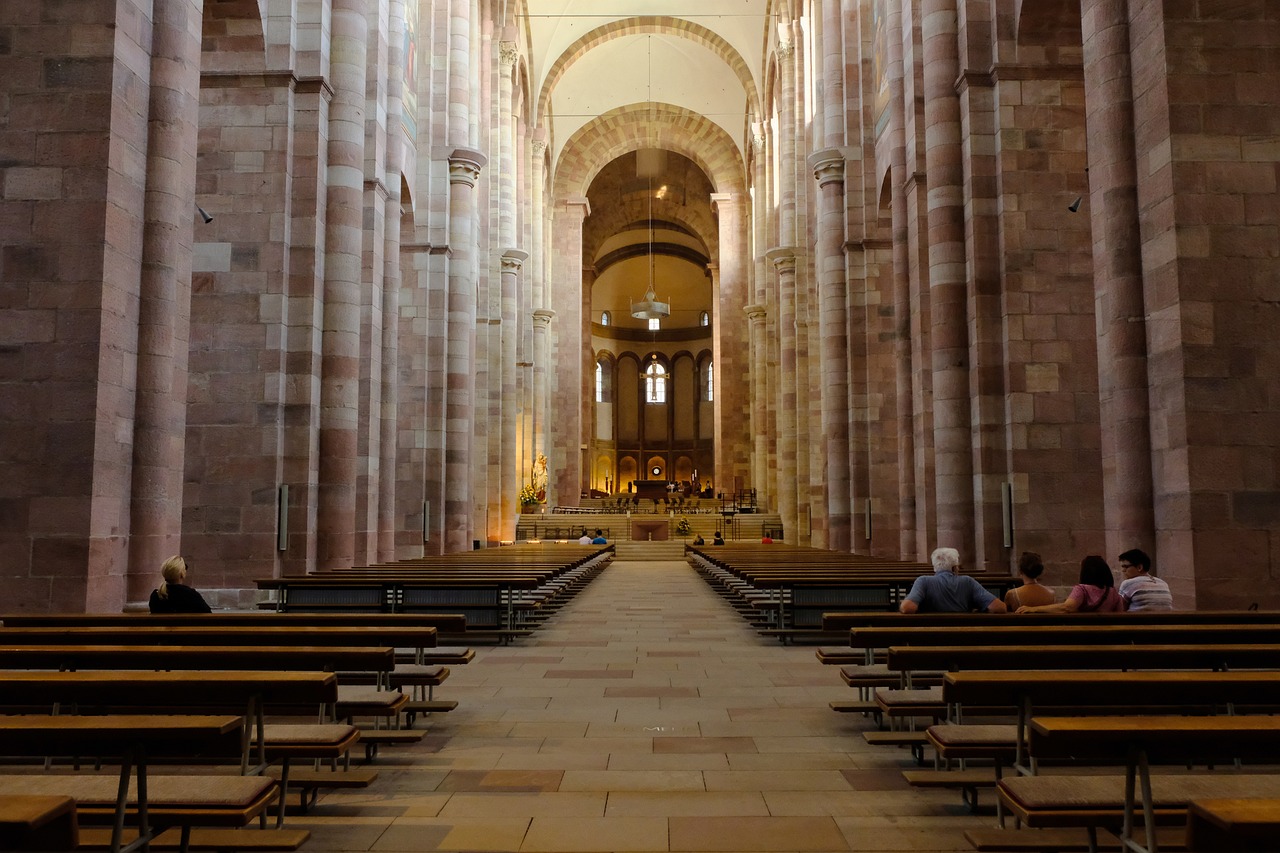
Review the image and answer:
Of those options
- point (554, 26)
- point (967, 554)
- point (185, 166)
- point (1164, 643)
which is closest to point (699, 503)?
point (554, 26)

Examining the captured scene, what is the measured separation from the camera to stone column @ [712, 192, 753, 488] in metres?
46.1

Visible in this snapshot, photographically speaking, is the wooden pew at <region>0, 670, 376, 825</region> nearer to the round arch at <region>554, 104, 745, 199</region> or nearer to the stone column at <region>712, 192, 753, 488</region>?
the stone column at <region>712, 192, 753, 488</region>

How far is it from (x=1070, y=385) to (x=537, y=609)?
297 inches

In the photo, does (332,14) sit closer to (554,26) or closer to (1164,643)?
(1164,643)

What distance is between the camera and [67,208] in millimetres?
9062

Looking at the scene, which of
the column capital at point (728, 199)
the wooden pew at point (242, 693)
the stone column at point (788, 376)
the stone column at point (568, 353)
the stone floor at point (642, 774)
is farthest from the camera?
the stone column at point (568, 353)

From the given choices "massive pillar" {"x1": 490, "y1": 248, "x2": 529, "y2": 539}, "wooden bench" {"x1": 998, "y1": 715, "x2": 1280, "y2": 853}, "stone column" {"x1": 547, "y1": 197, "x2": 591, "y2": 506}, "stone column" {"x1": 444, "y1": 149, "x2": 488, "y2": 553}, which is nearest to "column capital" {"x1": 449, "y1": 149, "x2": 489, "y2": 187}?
"stone column" {"x1": 444, "y1": 149, "x2": 488, "y2": 553}

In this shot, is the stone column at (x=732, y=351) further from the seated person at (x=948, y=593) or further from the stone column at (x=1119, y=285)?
the seated person at (x=948, y=593)

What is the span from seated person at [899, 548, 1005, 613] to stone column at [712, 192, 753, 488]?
129 ft

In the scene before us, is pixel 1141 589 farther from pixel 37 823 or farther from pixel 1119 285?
pixel 37 823

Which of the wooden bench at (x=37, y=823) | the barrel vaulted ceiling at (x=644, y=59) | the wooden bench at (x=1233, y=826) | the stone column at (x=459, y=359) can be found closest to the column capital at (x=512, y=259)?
the stone column at (x=459, y=359)

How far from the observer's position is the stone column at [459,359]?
74.3ft

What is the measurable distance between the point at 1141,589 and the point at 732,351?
40.1 metres

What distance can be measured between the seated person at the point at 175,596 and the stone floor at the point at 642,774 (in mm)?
Answer: 1904
